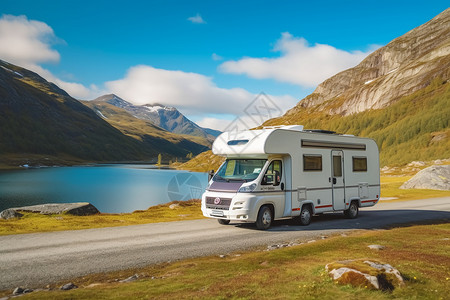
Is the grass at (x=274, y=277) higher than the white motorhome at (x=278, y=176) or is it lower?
lower

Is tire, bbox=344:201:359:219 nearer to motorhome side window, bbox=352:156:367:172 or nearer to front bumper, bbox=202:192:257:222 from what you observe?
motorhome side window, bbox=352:156:367:172

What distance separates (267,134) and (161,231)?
21.1 ft

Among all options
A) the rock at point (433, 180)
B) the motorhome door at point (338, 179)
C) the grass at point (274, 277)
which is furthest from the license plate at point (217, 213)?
the rock at point (433, 180)

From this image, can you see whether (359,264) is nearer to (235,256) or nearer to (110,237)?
(235,256)

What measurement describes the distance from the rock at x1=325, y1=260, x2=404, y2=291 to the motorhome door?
11279 millimetres

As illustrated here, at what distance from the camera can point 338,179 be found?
19.7 metres

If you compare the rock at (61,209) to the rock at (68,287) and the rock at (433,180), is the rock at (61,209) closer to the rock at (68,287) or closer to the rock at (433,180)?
the rock at (68,287)

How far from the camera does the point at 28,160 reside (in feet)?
625

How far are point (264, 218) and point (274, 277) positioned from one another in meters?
8.33

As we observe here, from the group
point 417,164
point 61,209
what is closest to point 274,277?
point 61,209

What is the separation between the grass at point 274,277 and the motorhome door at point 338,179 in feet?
21.4

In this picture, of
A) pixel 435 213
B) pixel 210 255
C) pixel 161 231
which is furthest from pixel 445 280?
pixel 435 213

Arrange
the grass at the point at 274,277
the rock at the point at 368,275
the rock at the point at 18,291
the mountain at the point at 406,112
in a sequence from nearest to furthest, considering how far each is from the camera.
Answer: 1. the grass at the point at 274,277
2. the rock at the point at 368,275
3. the rock at the point at 18,291
4. the mountain at the point at 406,112

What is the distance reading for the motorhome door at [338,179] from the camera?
1941 centimetres
